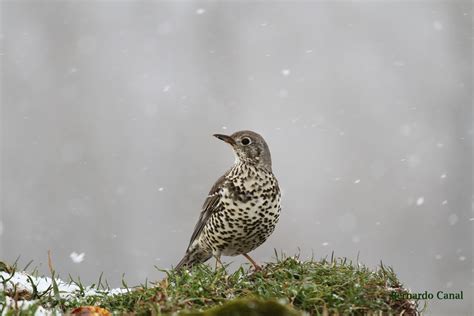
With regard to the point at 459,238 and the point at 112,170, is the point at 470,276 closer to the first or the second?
the point at 459,238

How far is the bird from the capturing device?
5.34 meters

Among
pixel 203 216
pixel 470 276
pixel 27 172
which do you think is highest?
pixel 27 172

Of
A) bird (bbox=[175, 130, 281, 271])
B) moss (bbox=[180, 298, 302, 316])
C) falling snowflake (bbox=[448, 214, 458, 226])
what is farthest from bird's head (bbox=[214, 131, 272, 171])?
falling snowflake (bbox=[448, 214, 458, 226])

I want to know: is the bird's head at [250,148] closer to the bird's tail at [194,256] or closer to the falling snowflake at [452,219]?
the bird's tail at [194,256]

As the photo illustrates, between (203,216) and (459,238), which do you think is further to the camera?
(459,238)

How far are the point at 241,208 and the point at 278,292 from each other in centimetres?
173

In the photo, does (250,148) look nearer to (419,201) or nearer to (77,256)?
(77,256)

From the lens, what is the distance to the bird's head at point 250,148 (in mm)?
5766

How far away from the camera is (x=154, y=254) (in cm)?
1644

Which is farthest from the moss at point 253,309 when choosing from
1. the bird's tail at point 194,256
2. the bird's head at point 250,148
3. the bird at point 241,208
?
the bird's tail at point 194,256

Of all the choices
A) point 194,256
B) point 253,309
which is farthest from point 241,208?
point 253,309

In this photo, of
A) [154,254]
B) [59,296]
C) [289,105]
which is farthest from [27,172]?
[59,296]

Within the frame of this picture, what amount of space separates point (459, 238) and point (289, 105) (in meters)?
8.47

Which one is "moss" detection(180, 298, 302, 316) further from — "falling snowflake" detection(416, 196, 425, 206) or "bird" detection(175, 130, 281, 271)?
"falling snowflake" detection(416, 196, 425, 206)
